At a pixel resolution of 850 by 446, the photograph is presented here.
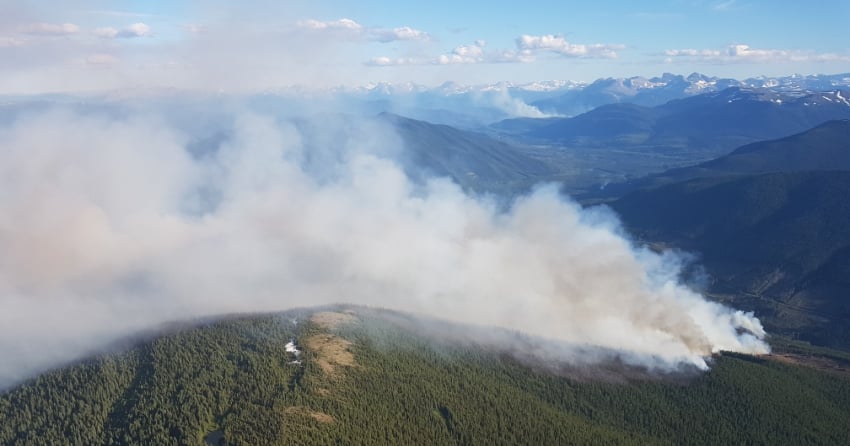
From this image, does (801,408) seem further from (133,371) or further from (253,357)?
(133,371)

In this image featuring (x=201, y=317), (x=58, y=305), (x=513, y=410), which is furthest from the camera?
(x=58, y=305)

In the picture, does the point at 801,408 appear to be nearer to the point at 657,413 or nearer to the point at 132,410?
the point at 657,413

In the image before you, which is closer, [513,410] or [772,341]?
[513,410]

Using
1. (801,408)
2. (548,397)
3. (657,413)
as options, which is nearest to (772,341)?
(801,408)

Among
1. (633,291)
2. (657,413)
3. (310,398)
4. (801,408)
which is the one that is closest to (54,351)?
(310,398)

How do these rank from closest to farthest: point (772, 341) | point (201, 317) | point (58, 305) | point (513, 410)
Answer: point (513, 410) < point (201, 317) < point (58, 305) < point (772, 341)

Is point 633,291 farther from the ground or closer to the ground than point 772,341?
farther from the ground
